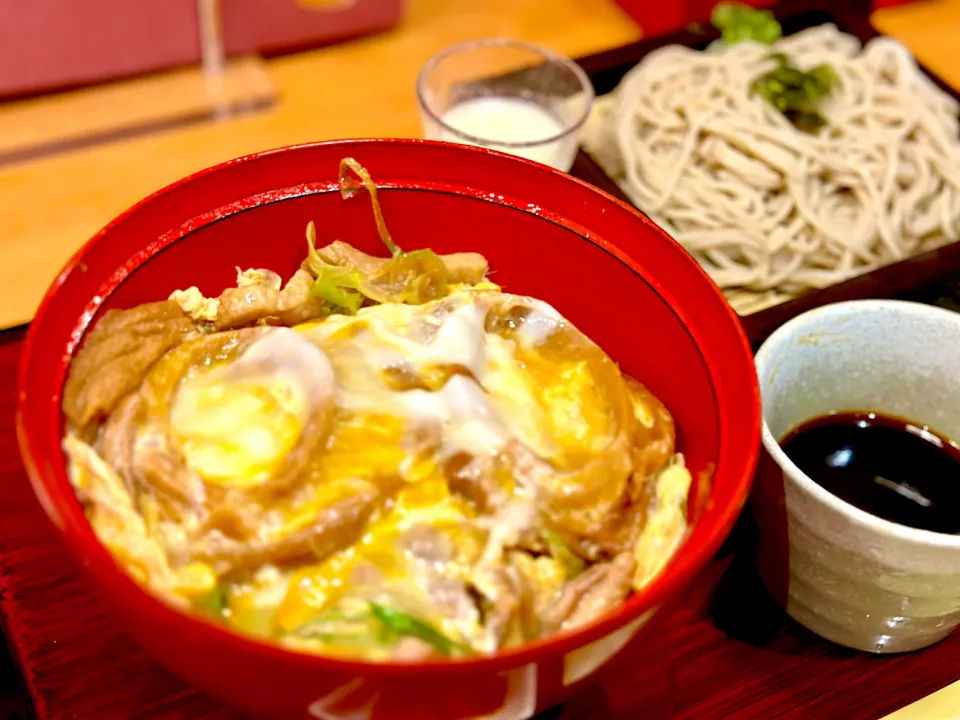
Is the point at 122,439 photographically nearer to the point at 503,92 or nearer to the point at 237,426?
the point at 237,426

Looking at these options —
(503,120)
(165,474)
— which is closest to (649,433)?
(165,474)

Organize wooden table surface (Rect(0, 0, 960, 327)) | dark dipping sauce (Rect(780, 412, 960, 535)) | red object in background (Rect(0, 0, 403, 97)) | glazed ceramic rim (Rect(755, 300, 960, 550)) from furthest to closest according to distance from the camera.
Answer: red object in background (Rect(0, 0, 403, 97)), wooden table surface (Rect(0, 0, 960, 327)), dark dipping sauce (Rect(780, 412, 960, 535)), glazed ceramic rim (Rect(755, 300, 960, 550))

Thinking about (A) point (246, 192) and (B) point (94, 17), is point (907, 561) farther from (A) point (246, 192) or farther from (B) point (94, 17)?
(B) point (94, 17)

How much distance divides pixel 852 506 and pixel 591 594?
1.29 ft

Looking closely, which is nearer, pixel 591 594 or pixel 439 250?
pixel 591 594

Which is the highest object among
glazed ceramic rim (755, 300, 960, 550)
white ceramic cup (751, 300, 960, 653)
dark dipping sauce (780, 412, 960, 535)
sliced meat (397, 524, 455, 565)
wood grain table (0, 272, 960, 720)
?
sliced meat (397, 524, 455, 565)

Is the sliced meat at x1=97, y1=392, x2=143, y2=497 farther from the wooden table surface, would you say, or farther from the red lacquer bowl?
the wooden table surface

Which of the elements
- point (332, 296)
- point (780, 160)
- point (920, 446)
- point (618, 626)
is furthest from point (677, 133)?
point (618, 626)

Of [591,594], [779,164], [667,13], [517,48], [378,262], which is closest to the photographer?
[591,594]

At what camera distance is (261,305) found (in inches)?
45.6

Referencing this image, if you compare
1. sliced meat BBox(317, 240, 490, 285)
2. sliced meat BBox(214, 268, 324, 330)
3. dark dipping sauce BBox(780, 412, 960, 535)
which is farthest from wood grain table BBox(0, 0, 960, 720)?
sliced meat BBox(317, 240, 490, 285)

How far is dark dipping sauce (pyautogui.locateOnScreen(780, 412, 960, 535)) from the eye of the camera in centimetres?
135

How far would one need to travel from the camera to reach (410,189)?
1250 millimetres

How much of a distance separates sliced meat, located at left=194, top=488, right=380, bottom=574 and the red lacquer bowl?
0.11 m
